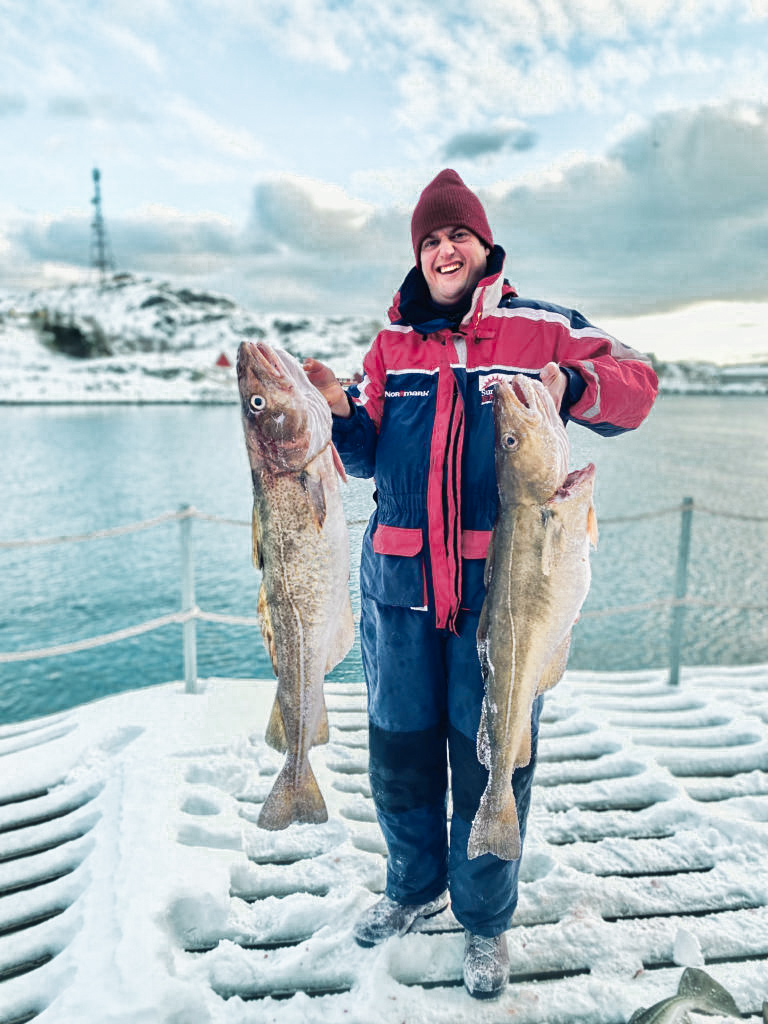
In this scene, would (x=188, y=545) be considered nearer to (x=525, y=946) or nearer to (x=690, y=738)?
(x=525, y=946)

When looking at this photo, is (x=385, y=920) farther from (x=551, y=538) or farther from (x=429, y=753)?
(x=551, y=538)

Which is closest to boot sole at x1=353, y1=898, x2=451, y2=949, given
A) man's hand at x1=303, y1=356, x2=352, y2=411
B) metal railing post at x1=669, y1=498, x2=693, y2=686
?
man's hand at x1=303, y1=356, x2=352, y2=411

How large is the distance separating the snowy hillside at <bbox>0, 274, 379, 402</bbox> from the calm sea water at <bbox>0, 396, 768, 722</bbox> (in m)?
15.9

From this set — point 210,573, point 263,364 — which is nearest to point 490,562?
point 263,364

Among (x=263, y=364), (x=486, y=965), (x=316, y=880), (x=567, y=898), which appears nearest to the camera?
(x=263, y=364)

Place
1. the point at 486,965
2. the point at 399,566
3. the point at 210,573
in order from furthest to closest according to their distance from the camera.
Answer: the point at 210,573, the point at 486,965, the point at 399,566

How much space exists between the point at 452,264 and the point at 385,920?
104 inches

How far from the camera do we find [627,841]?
10.9ft

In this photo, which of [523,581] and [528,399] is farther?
[523,581]

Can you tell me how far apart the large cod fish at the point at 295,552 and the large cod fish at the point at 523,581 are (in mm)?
514

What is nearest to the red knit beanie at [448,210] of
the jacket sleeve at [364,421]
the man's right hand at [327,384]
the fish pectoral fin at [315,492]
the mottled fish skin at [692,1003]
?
the jacket sleeve at [364,421]

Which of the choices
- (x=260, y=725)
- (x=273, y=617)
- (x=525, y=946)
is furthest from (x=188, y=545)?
(x=525, y=946)

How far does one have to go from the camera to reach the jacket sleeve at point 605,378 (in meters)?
2.05

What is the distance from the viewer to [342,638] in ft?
7.28
